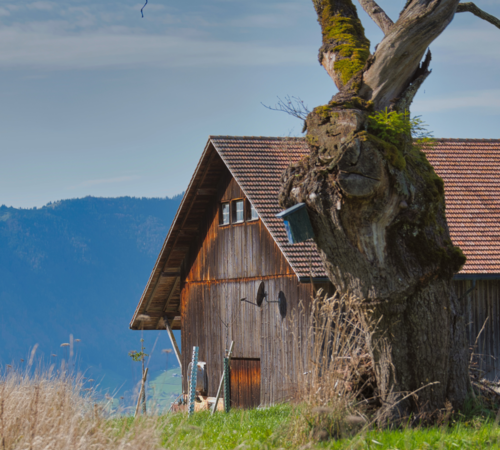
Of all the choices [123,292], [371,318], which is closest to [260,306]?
[371,318]

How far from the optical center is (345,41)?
8992 millimetres

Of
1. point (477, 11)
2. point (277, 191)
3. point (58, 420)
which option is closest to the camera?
→ point (58, 420)

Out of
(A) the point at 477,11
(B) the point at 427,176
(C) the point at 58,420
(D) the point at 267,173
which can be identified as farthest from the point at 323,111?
(D) the point at 267,173

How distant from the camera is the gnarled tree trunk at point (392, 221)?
24.2 ft

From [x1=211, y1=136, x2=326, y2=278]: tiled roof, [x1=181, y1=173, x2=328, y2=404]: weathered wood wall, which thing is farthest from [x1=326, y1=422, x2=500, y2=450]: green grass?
[x1=181, y1=173, x2=328, y2=404]: weathered wood wall

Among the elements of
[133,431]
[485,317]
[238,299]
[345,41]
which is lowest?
[133,431]

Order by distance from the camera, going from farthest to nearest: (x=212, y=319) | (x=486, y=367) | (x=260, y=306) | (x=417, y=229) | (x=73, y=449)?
(x=212, y=319) < (x=260, y=306) < (x=486, y=367) < (x=417, y=229) < (x=73, y=449)

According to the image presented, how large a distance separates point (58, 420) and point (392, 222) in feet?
13.7

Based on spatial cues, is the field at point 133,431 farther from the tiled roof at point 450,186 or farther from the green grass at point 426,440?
the tiled roof at point 450,186

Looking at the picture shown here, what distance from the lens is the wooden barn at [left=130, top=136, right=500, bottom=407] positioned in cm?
1431

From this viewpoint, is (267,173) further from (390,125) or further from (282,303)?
(390,125)

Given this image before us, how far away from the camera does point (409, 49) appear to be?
790cm

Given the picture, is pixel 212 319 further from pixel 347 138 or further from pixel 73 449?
pixel 73 449

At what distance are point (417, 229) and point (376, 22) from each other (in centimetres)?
313
